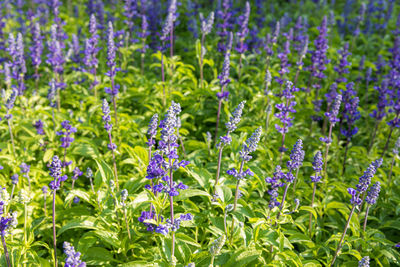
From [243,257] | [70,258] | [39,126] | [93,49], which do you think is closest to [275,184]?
[243,257]

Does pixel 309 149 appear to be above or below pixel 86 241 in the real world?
above

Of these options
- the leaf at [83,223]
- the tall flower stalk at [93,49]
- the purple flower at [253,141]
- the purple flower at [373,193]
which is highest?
the tall flower stalk at [93,49]

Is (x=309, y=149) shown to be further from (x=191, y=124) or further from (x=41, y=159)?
(x=41, y=159)

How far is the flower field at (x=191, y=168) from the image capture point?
167 inches

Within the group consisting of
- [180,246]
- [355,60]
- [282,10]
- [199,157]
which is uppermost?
[282,10]

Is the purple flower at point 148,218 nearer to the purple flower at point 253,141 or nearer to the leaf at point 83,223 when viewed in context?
the leaf at point 83,223

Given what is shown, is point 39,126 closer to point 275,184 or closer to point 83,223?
point 83,223

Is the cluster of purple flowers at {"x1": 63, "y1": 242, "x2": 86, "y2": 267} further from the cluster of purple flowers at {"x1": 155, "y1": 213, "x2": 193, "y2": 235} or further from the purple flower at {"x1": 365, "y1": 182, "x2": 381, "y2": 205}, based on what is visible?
the purple flower at {"x1": 365, "y1": 182, "x2": 381, "y2": 205}

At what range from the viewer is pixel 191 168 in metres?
5.16

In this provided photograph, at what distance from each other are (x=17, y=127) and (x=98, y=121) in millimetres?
1438

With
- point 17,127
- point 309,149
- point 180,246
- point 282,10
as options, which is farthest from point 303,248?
point 282,10

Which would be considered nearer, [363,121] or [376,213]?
[376,213]

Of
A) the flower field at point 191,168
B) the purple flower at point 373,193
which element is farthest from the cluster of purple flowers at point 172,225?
the purple flower at point 373,193

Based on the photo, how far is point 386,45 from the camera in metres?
11.8
